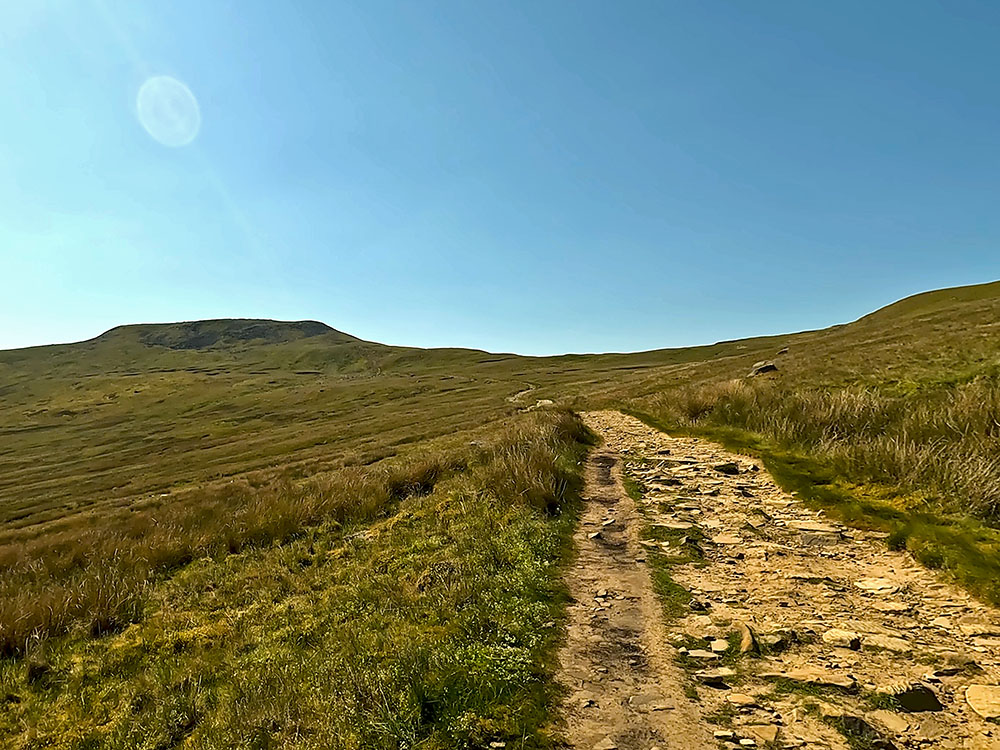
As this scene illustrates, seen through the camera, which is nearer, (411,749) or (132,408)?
(411,749)

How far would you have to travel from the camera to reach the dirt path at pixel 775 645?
13.0 feet

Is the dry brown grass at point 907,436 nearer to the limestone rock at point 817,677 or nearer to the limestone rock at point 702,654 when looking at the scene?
the limestone rock at point 817,677

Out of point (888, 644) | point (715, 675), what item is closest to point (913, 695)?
Answer: point (888, 644)

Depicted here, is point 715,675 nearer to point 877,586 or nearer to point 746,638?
point 746,638

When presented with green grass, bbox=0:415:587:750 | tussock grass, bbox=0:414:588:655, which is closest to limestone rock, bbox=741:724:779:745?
green grass, bbox=0:415:587:750

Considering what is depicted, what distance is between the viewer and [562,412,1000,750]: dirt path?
3953 mm

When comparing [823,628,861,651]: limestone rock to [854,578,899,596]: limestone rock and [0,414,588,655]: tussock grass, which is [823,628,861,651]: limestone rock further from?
[0,414,588,655]: tussock grass

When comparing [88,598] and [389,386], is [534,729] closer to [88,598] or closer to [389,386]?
[88,598]

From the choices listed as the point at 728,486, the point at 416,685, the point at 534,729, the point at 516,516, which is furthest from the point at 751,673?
the point at 728,486

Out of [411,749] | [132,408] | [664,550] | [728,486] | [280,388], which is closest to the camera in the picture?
[411,749]

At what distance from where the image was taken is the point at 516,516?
10.3m

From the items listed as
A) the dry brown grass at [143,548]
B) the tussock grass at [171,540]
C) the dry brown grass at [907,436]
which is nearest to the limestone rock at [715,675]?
the dry brown grass at [907,436]

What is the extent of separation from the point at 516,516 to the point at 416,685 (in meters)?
5.76

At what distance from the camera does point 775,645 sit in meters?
5.16
